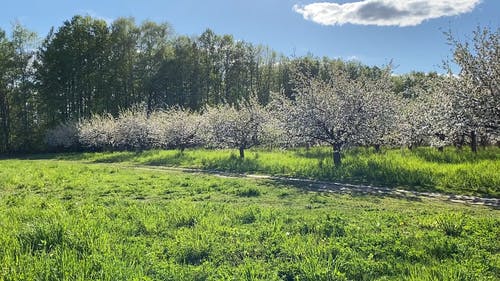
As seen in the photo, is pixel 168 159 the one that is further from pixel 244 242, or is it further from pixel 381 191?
pixel 244 242

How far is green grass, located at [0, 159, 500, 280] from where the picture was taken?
6277mm

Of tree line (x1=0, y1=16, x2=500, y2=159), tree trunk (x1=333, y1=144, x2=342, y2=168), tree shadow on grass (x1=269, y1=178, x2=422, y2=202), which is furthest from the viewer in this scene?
tree line (x1=0, y1=16, x2=500, y2=159)

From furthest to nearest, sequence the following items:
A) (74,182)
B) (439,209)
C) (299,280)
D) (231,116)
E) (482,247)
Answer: (231,116)
(74,182)
(439,209)
(482,247)
(299,280)

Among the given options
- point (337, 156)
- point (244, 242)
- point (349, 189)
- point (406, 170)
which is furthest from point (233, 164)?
point (244, 242)

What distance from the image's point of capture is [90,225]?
29.0 ft

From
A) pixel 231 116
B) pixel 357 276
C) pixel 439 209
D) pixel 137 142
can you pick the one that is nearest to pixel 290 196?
pixel 439 209

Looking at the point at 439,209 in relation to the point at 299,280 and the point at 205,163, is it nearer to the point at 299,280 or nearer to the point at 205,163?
the point at 299,280

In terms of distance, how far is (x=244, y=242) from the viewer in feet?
25.5

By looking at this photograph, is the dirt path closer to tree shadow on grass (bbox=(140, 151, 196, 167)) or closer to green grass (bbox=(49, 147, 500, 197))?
green grass (bbox=(49, 147, 500, 197))

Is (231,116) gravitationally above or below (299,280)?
above

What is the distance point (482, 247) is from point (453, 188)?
9.08m

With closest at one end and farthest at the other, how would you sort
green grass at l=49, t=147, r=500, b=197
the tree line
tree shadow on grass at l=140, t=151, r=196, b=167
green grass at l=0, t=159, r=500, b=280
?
green grass at l=0, t=159, r=500, b=280
green grass at l=49, t=147, r=500, b=197
tree shadow on grass at l=140, t=151, r=196, b=167
the tree line

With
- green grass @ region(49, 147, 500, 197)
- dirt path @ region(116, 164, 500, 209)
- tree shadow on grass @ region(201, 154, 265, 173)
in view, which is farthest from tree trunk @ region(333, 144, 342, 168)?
tree shadow on grass @ region(201, 154, 265, 173)

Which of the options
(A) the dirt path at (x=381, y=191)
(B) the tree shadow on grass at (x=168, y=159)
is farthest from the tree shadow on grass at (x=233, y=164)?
(A) the dirt path at (x=381, y=191)
